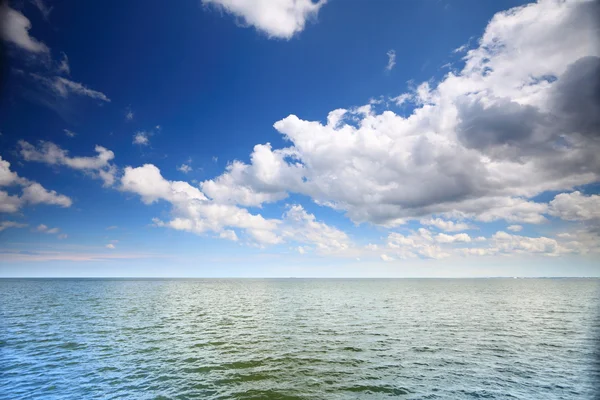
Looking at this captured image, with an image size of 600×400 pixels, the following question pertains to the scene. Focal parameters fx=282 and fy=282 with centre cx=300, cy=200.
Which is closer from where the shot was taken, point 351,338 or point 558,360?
point 558,360

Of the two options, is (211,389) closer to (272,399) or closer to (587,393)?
(272,399)

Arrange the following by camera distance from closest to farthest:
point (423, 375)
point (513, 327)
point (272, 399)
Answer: point (272, 399) < point (423, 375) < point (513, 327)

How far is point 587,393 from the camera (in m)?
20.3

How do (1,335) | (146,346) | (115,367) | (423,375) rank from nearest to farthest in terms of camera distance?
1. (423,375)
2. (115,367)
3. (146,346)
4. (1,335)

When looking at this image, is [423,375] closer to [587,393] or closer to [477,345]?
[587,393]

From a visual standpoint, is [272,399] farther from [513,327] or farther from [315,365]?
[513,327]

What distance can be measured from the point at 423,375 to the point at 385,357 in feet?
16.9

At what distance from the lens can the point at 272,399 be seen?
61.3 ft

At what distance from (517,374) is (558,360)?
26.7 feet

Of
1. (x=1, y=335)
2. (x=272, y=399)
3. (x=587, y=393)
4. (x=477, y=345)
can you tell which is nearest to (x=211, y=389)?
(x=272, y=399)

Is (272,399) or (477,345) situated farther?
(477,345)

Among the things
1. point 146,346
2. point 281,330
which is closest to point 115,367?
point 146,346

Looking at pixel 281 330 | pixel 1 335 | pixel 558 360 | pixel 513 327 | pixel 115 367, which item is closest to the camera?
pixel 115 367

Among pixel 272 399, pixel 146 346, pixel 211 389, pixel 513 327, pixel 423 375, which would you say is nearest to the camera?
pixel 272 399
